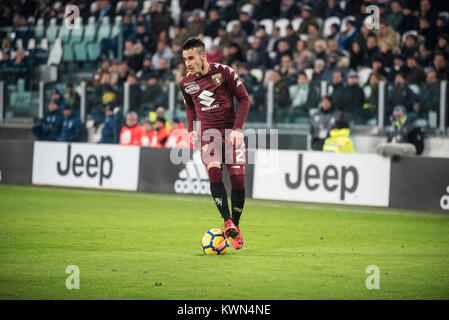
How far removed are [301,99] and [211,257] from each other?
9592 millimetres

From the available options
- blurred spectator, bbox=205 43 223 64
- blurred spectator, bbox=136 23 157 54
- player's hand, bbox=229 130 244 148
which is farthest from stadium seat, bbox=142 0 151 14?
player's hand, bbox=229 130 244 148

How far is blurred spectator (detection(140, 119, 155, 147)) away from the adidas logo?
1.89m

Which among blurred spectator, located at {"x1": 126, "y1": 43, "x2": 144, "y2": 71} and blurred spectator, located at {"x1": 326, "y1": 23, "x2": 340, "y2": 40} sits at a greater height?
blurred spectator, located at {"x1": 326, "y1": 23, "x2": 340, "y2": 40}

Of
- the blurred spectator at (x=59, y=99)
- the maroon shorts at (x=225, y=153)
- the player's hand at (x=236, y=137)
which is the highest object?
the blurred spectator at (x=59, y=99)

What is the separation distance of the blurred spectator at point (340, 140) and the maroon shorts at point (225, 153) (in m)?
7.59

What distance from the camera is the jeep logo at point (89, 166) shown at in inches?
697

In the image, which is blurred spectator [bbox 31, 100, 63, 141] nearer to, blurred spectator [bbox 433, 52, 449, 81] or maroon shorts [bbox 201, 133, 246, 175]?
blurred spectator [bbox 433, 52, 449, 81]

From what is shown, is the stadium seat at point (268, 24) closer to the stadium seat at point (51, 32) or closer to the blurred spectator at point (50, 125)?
the blurred spectator at point (50, 125)

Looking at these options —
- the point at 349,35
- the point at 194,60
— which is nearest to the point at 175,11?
the point at 349,35

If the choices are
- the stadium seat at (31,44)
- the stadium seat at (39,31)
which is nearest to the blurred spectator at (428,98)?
the stadium seat at (31,44)

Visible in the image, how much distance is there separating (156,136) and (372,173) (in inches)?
221

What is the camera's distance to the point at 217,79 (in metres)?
9.07

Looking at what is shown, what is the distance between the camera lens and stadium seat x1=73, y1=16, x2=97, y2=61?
2412cm
